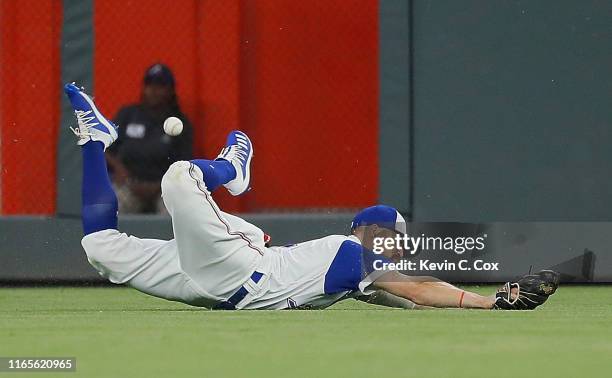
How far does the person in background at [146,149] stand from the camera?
33.6ft

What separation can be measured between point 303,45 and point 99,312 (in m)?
3.62

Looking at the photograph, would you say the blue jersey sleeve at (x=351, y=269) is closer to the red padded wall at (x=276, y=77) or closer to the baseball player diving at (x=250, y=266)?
the baseball player diving at (x=250, y=266)

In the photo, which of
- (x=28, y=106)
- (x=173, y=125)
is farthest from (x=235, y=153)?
(x=28, y=106)

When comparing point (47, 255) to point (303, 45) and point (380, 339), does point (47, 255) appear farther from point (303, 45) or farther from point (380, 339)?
point (380, 339)

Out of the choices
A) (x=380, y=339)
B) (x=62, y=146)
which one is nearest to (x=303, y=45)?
(x=62, y=146)

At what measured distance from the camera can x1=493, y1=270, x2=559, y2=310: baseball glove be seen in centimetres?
669

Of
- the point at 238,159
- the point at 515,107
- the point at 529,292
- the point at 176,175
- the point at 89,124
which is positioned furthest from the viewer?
the point at 515,107

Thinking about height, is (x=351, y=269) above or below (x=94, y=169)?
below

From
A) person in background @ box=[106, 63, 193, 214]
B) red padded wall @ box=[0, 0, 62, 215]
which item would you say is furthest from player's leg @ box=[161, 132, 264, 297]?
red padded wall @ box=[0, 0, 62, 215]

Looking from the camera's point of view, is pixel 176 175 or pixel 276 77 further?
pixel 276 77

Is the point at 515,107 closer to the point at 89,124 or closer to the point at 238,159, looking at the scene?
the point at 238,159

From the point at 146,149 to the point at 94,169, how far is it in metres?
2.60

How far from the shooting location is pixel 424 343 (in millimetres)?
5332

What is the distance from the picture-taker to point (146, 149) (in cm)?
1030
